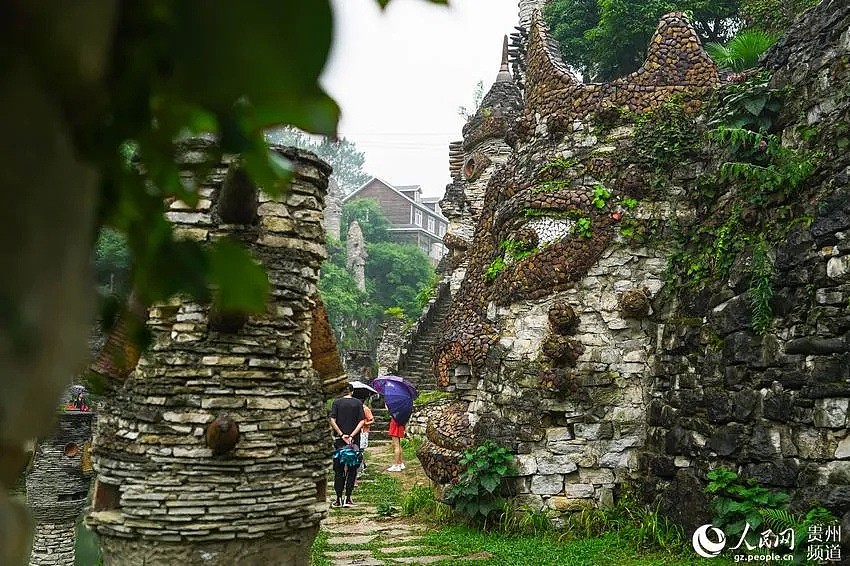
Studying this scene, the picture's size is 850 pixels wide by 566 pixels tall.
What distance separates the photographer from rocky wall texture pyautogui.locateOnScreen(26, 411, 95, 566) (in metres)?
10.2

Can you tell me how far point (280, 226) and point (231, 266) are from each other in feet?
13.6

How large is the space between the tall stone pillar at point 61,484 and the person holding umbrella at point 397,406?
4.94 m

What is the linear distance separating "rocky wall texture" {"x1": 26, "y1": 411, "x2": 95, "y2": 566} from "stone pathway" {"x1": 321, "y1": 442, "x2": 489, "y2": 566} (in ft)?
12.6

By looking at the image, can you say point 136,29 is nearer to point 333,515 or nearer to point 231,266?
point 231,266

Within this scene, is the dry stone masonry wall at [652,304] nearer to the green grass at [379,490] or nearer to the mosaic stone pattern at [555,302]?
the mosaic stone pattern at [555,302]

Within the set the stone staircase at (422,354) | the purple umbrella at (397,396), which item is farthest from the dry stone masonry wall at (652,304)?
the stone staircase at (422,354)

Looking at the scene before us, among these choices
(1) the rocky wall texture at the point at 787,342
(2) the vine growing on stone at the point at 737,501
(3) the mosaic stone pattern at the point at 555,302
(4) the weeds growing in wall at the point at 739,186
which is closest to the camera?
(1) the rocky wall texture at the point at 787,342

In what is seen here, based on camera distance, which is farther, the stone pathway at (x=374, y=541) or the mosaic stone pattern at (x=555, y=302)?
the mosaic stone pattern at (x=555, y=302)

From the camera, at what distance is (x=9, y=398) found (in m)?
0.50

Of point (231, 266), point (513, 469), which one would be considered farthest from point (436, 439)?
point (231, 266)

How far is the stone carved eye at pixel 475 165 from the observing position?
58.2 feet

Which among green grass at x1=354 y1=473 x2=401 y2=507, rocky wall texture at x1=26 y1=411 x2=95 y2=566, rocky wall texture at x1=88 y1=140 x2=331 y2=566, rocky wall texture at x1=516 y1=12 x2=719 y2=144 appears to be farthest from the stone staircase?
rocky wall texture at x1=88 y1=140 x2=331 y2=566

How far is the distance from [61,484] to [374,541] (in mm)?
5391

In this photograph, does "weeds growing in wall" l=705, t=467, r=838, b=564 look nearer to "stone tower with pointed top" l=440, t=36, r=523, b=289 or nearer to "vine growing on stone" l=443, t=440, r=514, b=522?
"vine growing on stone" l=443, t=440, r=514, b=522
